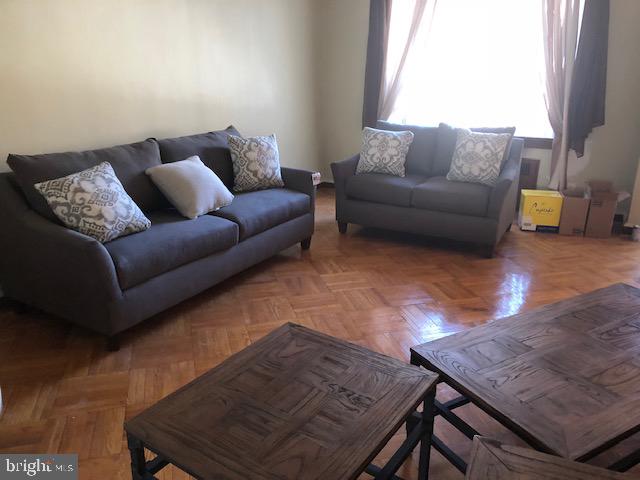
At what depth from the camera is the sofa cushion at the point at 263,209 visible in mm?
2994

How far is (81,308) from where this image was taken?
7.66ft

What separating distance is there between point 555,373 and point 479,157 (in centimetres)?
241

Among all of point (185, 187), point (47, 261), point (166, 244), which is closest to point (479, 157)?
point (185, 187)

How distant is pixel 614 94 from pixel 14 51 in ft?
14.0

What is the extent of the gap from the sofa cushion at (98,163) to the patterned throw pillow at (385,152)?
5.42 feet

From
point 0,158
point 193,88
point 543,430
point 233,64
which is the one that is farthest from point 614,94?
point 0,158

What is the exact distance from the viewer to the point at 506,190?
340 cm

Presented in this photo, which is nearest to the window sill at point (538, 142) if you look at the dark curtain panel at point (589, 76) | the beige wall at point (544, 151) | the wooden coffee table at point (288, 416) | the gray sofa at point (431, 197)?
the beige wall at point (544, 151)

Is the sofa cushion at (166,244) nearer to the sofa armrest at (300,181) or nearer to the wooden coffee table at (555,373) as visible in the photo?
the sofa armrest at (300,181)

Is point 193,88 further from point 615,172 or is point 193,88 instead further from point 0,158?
point 615,172

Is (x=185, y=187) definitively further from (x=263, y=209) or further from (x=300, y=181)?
(x=300, y=181)

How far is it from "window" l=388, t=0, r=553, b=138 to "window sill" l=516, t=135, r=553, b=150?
0.05 m

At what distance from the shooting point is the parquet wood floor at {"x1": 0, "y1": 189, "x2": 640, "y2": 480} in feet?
6.21

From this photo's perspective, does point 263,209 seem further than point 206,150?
No
